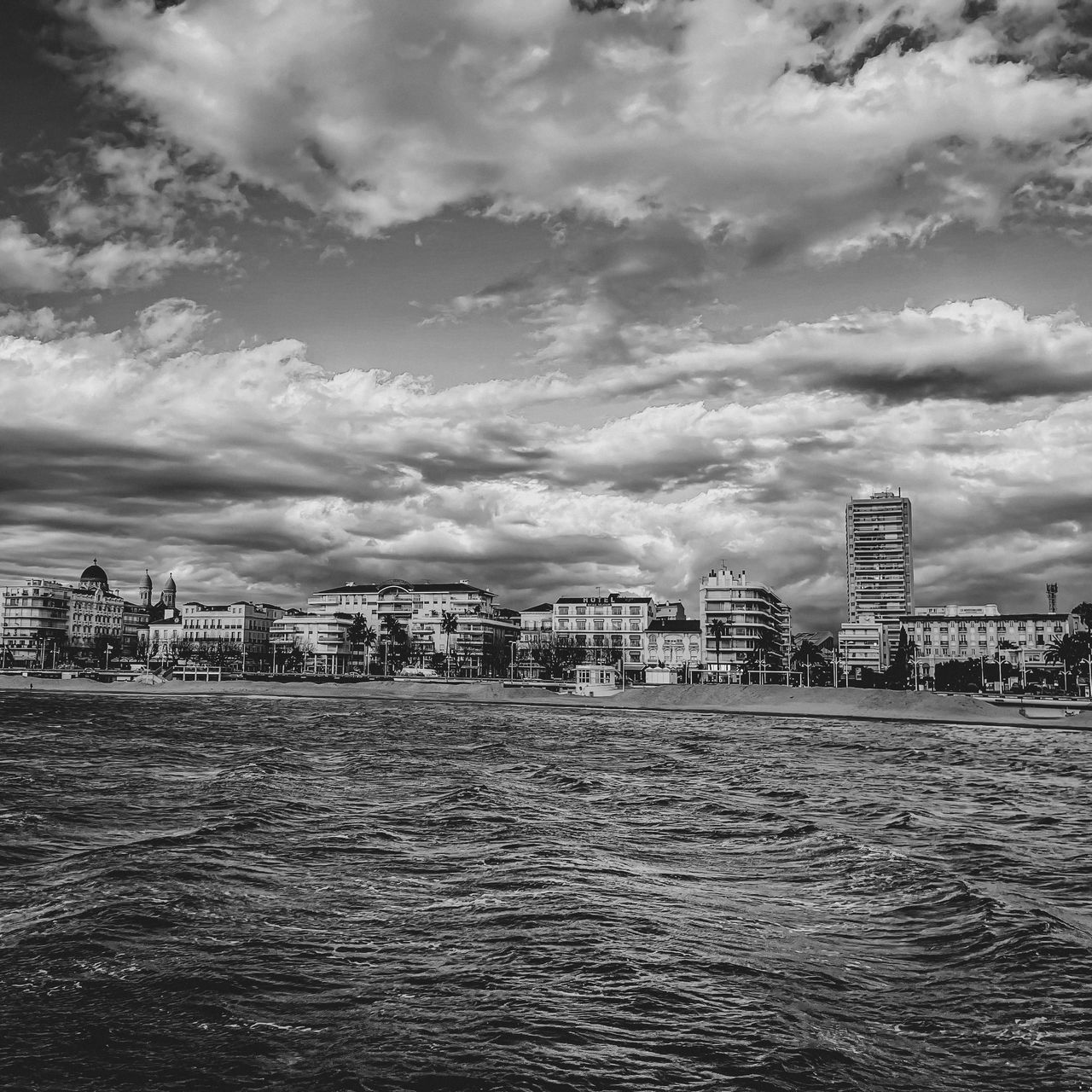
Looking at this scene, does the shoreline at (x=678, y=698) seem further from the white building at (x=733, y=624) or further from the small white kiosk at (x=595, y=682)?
the white building at (x=733, y=624)

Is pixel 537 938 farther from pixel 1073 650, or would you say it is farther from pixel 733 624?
pixel 733 624

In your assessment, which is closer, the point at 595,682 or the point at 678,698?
the point at 678,698

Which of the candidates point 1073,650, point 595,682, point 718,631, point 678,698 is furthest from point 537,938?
point 718,631

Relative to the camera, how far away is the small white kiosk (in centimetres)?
14138

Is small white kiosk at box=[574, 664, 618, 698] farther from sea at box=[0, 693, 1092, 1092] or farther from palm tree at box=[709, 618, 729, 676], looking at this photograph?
sea at box=[0, 693, 1092, 1092]

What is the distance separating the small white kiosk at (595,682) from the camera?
141375 mm

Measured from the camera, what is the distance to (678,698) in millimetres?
127000

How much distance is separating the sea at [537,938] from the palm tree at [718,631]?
151 meters

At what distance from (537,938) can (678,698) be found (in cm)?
11565

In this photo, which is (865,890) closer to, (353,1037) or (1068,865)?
(1068,865)

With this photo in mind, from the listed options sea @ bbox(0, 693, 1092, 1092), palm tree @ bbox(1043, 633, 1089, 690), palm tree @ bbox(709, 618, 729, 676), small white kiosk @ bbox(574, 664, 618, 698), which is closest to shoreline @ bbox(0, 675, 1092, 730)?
small white kiosk @ bbox(574, 664, 618, 698)

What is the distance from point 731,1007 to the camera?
10.8 meters

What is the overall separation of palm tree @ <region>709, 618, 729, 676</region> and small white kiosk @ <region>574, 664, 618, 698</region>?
124ft

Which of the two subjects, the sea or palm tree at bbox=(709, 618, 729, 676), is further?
palm tree at bbox=(709, 618, 729, 676)
